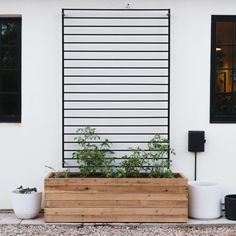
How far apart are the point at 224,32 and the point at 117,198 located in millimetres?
2649

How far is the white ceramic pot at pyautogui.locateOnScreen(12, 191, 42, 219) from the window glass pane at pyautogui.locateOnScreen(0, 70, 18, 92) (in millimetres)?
1433

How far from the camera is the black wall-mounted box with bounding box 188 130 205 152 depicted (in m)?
7.05

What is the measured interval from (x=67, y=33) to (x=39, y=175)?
1.91m

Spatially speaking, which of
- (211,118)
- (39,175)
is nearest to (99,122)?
(39,175)

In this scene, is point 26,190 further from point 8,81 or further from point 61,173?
point 8,81

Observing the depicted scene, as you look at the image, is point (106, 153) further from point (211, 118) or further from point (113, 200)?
point (211, 118)

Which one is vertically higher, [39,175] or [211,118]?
[211,118]

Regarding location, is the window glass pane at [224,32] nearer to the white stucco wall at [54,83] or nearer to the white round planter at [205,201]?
the white stucco wall at [54,83]

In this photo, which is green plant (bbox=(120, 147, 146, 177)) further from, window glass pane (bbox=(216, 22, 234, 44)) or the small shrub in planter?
window glass pane (bbox=(216, 22, 234, 44))

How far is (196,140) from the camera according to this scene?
7.05 metres

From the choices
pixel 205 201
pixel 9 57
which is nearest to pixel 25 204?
pixel 9 57

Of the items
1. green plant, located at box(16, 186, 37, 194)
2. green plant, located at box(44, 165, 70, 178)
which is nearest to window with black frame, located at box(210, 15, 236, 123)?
green plant, located at box(44, 165, 70, 178)

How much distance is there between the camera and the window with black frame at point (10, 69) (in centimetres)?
719

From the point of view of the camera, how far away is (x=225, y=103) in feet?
23.8
